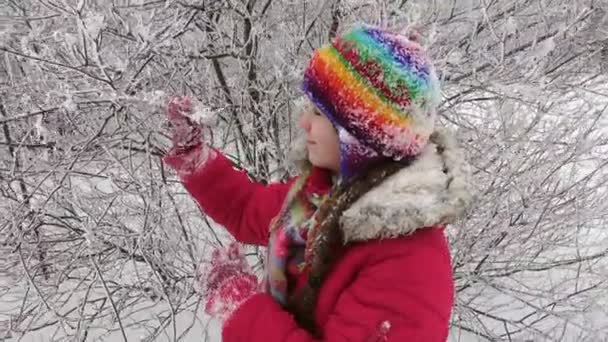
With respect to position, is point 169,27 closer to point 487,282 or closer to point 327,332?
point 327,332

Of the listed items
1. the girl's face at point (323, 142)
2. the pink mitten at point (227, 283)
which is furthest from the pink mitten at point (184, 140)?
the girl's face at point (323, 142)

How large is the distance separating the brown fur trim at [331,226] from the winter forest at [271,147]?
3.94ft

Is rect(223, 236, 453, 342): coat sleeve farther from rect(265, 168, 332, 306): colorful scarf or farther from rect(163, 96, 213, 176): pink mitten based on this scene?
rect(163, 96, 213, 176): pink mitten

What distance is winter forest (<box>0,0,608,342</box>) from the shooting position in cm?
274

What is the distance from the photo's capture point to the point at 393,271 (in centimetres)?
123

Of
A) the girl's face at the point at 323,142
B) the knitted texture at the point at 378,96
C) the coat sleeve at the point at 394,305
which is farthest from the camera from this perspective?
the girl's face at the point at 323,142

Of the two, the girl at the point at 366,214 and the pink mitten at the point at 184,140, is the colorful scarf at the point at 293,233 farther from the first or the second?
the pink mitten at the point at 184,140

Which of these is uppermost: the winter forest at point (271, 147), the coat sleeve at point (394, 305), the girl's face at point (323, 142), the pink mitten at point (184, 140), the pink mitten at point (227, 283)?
the winter forest at point (271, 147)

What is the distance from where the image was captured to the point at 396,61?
130 cm

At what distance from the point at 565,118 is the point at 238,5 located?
2.18m

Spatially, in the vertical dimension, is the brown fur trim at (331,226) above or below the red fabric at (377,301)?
above

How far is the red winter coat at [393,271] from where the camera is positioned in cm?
120

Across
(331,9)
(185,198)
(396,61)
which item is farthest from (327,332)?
(185,198)

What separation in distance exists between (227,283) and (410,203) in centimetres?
62
